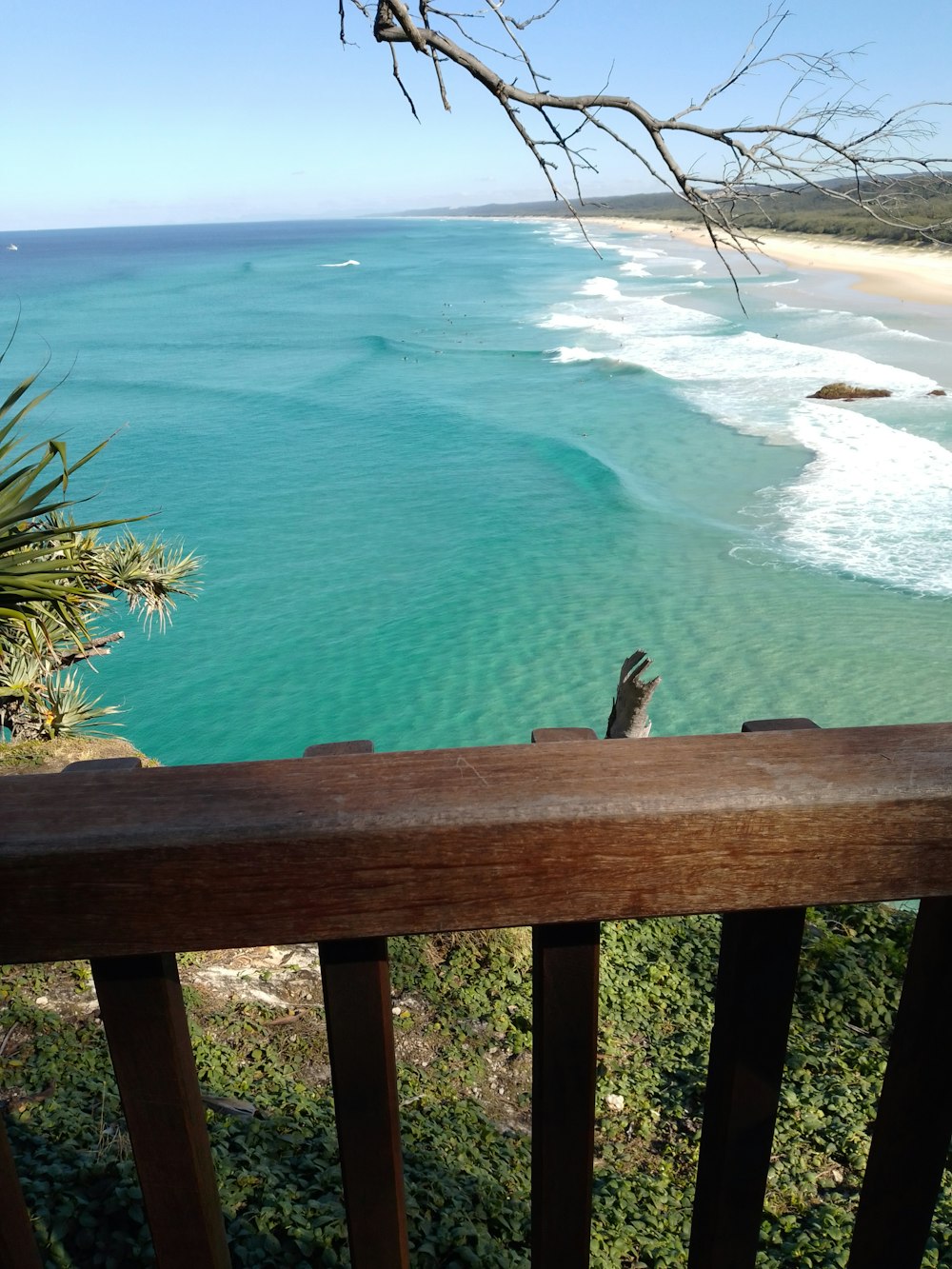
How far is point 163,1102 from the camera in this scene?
0.96 m

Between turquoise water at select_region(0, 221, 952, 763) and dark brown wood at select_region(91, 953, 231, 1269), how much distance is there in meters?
11.0

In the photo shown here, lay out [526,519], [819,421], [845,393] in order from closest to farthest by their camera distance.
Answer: [526,519] < [819,421] < [845,393]

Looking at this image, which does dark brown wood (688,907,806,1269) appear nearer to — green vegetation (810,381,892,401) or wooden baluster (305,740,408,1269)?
wooden baluster (305,740,408,1269)

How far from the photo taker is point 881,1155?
1.09 metres

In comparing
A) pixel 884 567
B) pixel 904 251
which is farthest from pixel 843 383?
pixel 904 251

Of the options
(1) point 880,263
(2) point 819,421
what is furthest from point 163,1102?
(1) point 880,263

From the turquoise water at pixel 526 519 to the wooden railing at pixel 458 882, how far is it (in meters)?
11.0

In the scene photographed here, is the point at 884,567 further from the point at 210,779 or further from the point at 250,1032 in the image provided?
the point at 210,779

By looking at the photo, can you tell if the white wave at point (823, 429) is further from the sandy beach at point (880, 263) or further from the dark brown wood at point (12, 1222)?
the dark brown wood at point (12, 1222)

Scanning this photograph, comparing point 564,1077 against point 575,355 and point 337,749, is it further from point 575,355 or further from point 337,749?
point 575,355

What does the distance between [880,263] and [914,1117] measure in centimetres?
6542

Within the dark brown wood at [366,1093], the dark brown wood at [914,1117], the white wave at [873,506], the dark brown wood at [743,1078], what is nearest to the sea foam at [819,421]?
the white wave at [873,506]

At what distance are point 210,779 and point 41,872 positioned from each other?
Result: 0.16 metres

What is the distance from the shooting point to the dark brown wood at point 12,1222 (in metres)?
0.99
